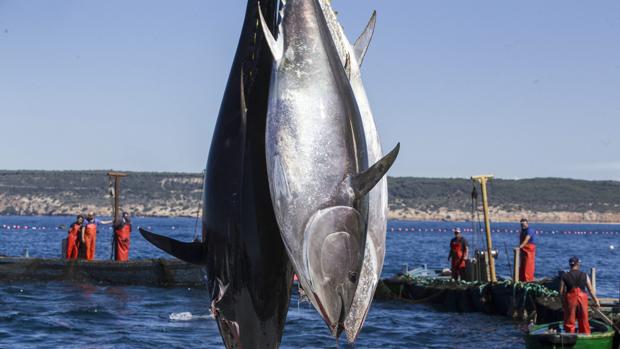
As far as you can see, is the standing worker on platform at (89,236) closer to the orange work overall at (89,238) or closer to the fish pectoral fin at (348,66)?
the orange work overall at (89,238)

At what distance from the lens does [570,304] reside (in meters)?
18.9

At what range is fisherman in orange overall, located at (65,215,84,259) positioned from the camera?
32941 millimetres

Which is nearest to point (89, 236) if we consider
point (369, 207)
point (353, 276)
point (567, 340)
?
point (567, 340)

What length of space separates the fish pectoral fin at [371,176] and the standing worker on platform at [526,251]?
21.7 m

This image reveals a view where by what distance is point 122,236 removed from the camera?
32.5 metres

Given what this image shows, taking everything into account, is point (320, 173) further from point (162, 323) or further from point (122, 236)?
point (122, 236)

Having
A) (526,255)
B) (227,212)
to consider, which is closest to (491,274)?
(526,255)

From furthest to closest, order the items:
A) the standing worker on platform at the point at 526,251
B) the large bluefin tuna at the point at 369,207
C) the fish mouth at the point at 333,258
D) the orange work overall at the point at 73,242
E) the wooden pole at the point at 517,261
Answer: the orange work overall at the point at 73,242
the wooden pole at the point at 517,261
the standing worker on platform at the point at 526,251
the large bluefin tuna at the point at 369,207
the fish mouth at the point at 333,258

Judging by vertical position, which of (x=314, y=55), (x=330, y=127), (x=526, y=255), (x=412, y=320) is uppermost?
(x=314, y=55)

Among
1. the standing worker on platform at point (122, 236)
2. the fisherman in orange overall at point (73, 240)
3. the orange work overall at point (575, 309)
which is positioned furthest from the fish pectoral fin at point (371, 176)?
the fisherman in orange overall at point (73, 240)

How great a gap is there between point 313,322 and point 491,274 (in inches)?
221

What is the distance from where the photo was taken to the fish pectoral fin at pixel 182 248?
17.1 ft

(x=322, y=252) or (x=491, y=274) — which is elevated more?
(x=322, y=252)

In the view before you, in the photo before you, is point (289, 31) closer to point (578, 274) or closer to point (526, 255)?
point (578, 274)
